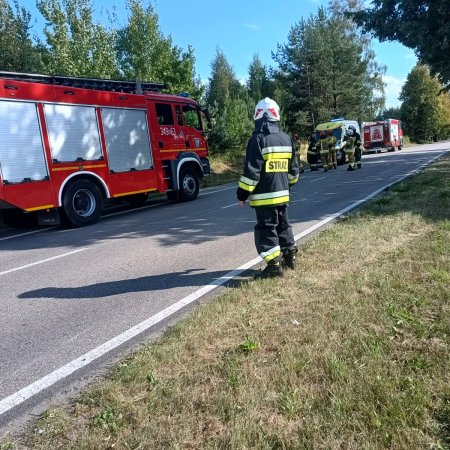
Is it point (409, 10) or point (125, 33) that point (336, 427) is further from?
point (125, 33)

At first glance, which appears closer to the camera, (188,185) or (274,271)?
(274,271)

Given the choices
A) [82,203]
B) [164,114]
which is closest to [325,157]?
[164,114]

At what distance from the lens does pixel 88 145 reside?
418 inches

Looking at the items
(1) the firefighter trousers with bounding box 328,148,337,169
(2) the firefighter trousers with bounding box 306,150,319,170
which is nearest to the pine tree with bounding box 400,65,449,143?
(2) the firefighter trousers with bounding box 306,150,319,170

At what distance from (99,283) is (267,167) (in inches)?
99.5

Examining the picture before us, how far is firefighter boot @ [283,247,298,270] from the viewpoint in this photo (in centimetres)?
507

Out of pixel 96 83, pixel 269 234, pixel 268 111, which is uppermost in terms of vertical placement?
pixel 96 83

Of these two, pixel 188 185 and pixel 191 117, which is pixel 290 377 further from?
pixel 191 117

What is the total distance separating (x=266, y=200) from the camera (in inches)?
189

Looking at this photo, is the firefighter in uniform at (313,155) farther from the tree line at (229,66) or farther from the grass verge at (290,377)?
the grass verge at (290,377)

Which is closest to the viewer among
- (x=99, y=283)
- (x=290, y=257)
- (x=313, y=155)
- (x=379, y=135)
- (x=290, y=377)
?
(x=290, y=377)

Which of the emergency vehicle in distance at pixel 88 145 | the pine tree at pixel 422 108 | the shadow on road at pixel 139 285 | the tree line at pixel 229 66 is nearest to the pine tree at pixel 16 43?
the tree line at pixel 229 66

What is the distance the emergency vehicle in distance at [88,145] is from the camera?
9117 mm

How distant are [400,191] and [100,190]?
7254mm
